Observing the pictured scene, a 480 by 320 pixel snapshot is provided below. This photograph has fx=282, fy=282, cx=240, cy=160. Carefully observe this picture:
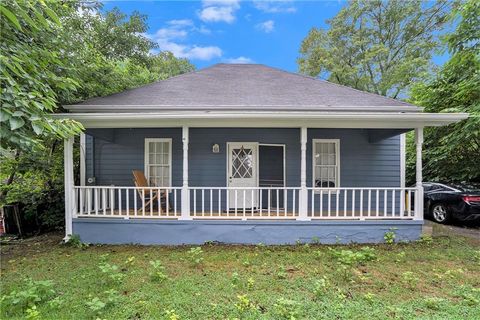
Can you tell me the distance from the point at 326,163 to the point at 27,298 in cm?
635

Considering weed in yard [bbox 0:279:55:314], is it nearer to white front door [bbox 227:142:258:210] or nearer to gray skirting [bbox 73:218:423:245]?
gray skirting [bbox 73:218:423:245]

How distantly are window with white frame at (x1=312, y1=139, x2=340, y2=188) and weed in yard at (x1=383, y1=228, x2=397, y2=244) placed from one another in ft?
5.76

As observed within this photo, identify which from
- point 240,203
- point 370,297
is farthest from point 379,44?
Answer: point 370,297

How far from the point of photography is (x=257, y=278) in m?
4.00

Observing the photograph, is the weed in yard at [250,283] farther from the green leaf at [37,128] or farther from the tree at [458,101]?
the tree at [458,101]

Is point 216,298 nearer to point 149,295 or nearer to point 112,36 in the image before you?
point 149,295

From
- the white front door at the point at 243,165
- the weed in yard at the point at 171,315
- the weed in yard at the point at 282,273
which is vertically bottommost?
the weed in yard at the point at 282,273

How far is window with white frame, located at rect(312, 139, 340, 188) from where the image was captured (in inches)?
285

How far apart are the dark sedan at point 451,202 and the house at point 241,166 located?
A: 197 cm

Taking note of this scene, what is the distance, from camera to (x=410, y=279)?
3908 mm

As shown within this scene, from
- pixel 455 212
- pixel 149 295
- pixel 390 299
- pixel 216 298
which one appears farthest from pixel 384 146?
pixel 149 295

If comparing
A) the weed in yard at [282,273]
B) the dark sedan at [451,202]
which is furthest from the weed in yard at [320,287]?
the dark sedan at [451,202]

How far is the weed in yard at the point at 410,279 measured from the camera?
3789 millimetres

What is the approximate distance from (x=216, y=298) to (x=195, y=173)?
→ 13.2 ft
